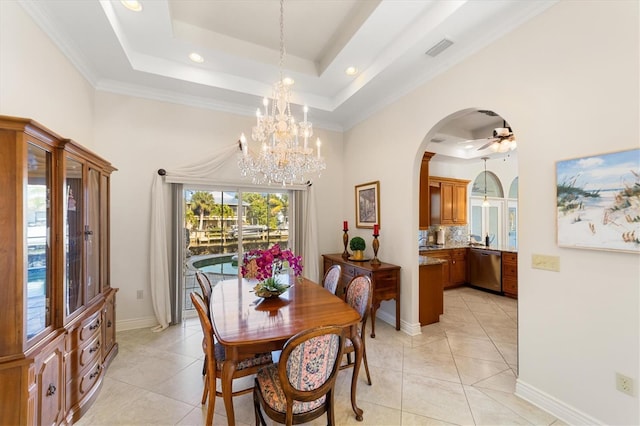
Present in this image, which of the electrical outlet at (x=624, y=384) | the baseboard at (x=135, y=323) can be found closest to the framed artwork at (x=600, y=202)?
the electrical outlet at (x=624, y=384)

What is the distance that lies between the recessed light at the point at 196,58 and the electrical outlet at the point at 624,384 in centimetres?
473

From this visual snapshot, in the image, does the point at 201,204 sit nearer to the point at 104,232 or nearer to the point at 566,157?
the point at 104,232

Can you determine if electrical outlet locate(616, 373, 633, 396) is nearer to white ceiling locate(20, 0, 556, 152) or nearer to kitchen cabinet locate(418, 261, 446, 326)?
kitchen cabinet locate(418, 261, 446, 326)

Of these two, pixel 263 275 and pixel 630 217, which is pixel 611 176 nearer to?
pixel 630 217

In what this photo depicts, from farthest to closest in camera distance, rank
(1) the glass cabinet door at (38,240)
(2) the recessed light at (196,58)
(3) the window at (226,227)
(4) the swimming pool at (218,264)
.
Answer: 1. (4) the swimming pool at (218,264)
2. (3) the window at (226,227)
3. (2) the recessed light at (196,58)
4. (1) the glass cabinet door at (38,240)

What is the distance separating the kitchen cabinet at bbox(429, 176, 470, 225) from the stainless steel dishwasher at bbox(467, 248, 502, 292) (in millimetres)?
822

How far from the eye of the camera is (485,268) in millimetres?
5188

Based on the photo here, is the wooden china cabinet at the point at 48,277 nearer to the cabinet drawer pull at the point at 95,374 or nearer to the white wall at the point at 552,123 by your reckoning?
the cabinet drawer pull at the point at 95,374

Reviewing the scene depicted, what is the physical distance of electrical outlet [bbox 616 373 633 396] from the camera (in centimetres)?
161

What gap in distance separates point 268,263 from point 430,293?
2.51 metres

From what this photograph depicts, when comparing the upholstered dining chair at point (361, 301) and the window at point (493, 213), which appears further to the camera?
the window at point (493, 213)

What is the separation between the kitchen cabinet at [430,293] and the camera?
140 inches

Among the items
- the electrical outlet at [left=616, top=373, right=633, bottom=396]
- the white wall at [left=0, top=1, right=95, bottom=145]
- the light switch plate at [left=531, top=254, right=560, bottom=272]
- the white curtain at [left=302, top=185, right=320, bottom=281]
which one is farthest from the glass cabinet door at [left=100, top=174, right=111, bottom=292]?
the electrical outlet at [left=616, top=373, right=633, bottom=396]

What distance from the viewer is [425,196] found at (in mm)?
4289
